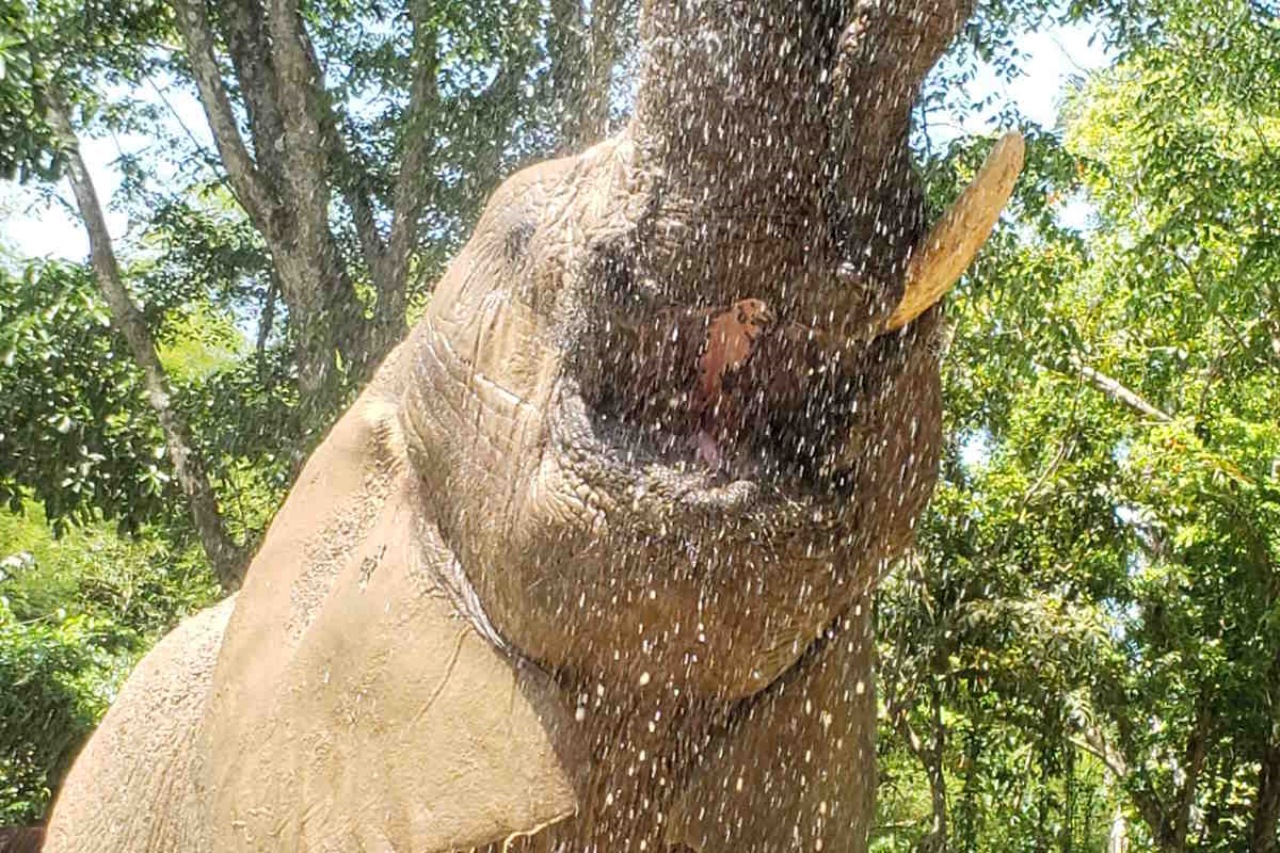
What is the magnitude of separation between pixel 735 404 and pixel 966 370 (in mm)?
6202

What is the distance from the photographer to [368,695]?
170cm

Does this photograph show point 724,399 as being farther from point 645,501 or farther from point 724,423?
point 645,501

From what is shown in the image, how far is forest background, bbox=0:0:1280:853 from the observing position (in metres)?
6.82

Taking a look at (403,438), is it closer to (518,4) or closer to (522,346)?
A: (522,346)

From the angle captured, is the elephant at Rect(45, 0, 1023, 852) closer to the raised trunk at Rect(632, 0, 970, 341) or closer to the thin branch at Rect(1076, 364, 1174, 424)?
the raised trunk at Rect(632, 0, 970, 341)

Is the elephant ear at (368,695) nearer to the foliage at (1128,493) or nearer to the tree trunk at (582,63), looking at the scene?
the foliage at (1128,493)

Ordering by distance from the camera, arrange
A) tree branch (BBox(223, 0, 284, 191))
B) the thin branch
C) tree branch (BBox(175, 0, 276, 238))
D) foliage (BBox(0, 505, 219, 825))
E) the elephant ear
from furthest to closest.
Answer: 1. the thin branch
2. tree branch (BBox(223, 0, 284, 191))
3. tree branch (BBox(175, 0, 276, 238))
4. foliage (BBox(0, 505, 219, 825))
5. the elephant ear

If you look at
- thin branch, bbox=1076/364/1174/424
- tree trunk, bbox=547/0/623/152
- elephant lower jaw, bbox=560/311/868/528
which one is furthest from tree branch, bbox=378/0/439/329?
elephant lower jaw, bbox=560/311/868/528

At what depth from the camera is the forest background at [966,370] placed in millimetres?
6824

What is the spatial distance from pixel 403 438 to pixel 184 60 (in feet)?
26.3

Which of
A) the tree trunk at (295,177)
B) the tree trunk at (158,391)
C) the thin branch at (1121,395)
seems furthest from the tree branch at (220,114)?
the thin branch at (1121,395)

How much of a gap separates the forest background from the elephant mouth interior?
4461 mm

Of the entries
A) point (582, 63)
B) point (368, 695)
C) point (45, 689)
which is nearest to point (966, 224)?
point (368, 695)

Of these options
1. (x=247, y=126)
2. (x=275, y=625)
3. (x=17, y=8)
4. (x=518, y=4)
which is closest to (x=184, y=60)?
(x=247, y=126)
